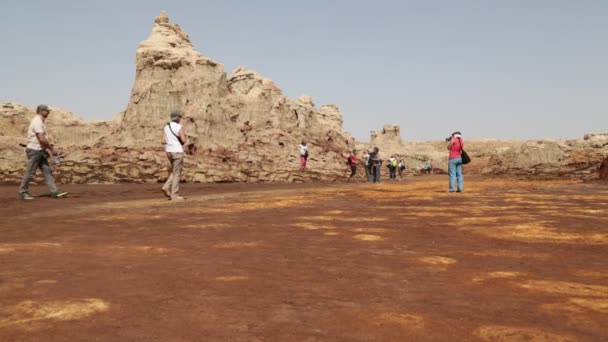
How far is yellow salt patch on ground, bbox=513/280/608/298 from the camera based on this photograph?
8.15ft

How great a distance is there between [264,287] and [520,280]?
4.99 feet

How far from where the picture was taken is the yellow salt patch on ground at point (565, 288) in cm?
248

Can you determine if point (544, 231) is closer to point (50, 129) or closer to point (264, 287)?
point (264, 287)

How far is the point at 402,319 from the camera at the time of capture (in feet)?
6.89

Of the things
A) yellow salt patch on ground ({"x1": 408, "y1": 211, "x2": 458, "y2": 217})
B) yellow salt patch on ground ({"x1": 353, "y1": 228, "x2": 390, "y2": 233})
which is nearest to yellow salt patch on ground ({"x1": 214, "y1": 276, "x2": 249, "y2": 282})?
yellow salt patch on ground ({"x1": 353, "y1": 228, "x2": 390, "y2": 233})

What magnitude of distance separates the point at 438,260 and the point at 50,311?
2.47 m

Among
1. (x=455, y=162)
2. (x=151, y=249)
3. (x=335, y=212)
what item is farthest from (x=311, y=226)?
(x=455, y=162)

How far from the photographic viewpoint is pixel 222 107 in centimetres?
3472

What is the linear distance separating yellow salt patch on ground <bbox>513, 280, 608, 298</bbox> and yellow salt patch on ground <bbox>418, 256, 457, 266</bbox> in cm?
62

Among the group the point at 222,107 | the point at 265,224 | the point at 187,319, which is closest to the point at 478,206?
the point at 265,224

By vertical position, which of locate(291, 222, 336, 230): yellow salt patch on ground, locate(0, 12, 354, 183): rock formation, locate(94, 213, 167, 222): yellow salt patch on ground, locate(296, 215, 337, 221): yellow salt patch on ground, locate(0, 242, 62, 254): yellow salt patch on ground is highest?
locate(0, 12, 354, 183): rock formation

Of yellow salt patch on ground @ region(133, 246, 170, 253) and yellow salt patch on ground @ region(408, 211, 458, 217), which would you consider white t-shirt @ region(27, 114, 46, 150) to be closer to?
yellow salt patch on ground @ region(133, 246, 170, 253)

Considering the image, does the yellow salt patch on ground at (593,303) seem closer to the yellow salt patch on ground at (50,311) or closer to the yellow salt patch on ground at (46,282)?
the yellow salt patch on ground at (50,311)

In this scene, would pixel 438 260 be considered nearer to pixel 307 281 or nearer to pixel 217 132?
pixel 307 281
